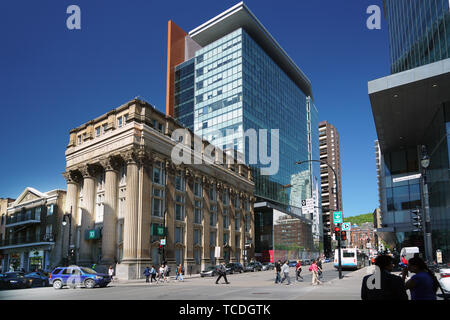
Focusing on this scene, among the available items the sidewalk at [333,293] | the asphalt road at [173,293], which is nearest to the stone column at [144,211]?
the asphalt road at [173,293]

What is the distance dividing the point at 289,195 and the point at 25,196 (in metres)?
65.5

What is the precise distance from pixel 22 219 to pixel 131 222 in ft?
95.6

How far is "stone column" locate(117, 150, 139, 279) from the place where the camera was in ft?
137

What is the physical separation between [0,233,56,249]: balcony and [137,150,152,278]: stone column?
731 inches

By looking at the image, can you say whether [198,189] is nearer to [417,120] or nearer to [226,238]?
[226,238]

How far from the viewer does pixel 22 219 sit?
61.1 metres

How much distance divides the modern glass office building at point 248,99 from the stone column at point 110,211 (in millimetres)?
38727

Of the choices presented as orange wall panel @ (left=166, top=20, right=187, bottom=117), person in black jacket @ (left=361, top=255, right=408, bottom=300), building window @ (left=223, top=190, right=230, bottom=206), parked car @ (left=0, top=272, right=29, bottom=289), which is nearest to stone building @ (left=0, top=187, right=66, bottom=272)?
parked car @ (left=0, top=272, right=29, bottom=289)

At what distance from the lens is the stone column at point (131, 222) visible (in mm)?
41656

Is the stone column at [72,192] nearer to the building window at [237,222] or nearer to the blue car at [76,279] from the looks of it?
the blue car at [76,279]

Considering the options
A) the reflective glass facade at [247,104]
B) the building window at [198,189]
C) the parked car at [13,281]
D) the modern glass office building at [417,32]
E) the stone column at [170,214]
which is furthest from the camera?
the reflective glass facade at [247,104]

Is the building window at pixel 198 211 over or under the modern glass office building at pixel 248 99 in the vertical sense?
under

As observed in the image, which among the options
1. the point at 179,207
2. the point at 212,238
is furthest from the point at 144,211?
the point at 212,238
